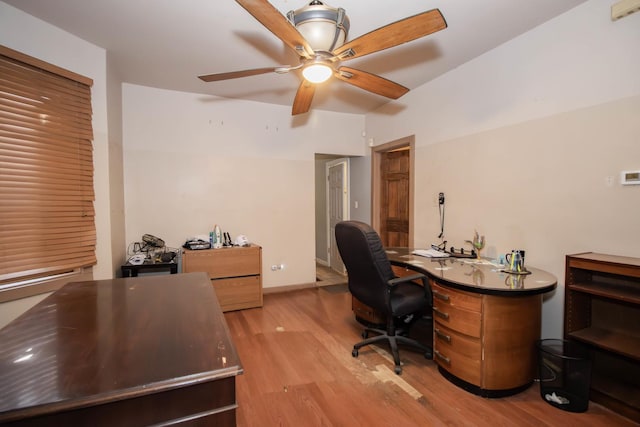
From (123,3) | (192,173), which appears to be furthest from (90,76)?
(192,173)

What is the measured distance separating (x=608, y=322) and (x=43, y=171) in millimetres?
4248

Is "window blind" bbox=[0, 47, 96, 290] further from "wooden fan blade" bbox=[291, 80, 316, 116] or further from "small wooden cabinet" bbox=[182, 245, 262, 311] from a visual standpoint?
"wooden fan blade" bbox=[291, 80, 316, 116]

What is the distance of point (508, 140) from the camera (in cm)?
266

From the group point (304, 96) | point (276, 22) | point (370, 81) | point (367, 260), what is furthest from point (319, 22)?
point (367, 260)

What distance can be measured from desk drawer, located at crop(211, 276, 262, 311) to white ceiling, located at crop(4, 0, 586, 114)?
7.78 feet

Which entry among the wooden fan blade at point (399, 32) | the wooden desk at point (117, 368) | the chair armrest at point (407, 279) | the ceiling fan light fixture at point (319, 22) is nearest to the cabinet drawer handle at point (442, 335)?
the chair armrest at point (407, 279)

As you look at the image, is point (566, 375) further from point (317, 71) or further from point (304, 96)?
point (304, 96)

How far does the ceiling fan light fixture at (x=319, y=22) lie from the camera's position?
1717mm

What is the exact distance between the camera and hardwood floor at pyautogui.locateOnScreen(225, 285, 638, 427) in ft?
5.96

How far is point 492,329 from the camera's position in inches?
77.5

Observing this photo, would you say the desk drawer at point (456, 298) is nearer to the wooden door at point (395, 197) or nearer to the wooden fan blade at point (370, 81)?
the wooden fan blade at point (370, 81)

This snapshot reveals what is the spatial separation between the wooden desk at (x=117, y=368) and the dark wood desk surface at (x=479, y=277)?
1.65 meters

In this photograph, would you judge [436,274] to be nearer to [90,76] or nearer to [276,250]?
[276,250]

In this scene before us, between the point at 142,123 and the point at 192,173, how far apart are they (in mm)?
799
